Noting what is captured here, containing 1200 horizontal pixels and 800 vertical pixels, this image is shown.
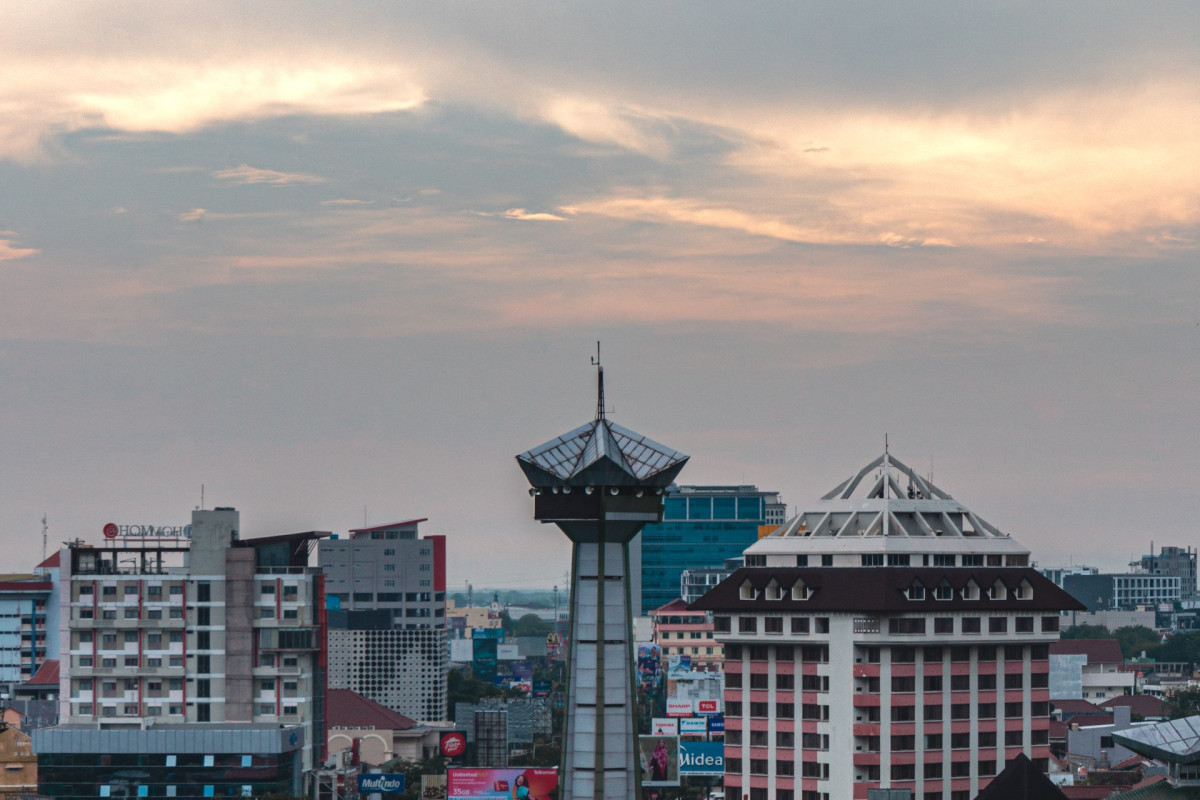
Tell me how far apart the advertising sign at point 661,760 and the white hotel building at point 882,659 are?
36983mm

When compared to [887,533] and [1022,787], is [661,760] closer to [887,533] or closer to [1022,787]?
[887,533]

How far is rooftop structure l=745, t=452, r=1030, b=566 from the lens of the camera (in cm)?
15875

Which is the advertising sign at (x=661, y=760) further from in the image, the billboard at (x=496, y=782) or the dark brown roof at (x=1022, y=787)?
the dark brown roof at (x=1022, y=787)

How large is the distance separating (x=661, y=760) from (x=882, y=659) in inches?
1867

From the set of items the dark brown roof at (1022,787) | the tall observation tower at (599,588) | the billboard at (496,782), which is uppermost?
the tall observation tower at (599,588)

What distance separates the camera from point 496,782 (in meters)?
186

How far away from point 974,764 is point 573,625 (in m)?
51.3

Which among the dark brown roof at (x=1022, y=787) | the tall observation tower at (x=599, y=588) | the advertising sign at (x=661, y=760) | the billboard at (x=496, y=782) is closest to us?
the tall observation tower at (x=599, y=588)

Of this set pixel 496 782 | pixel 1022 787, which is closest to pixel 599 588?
pixel 1022 787

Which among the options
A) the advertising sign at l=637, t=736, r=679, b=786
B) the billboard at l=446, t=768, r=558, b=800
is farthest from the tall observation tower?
the advertising sign at l=637, t=736, r=679, b=786

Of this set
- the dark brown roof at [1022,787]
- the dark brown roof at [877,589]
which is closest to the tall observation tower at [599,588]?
the dark brown roof at [1022,787]

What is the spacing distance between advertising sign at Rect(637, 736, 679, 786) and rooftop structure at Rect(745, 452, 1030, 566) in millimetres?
36455

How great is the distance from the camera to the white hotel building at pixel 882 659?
153250mm

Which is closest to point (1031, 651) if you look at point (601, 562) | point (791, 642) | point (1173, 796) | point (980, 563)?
point (980, 563)
